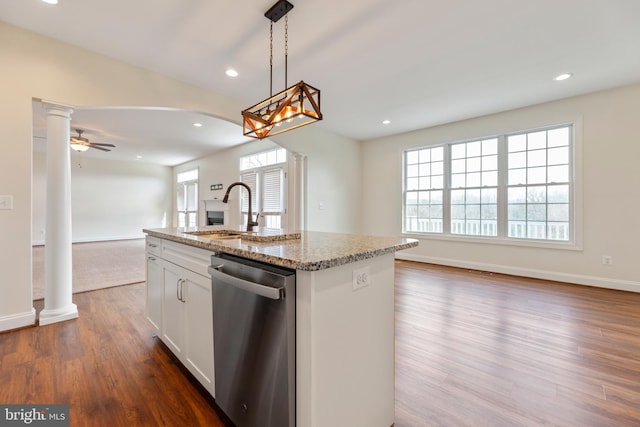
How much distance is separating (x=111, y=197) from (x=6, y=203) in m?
7.53

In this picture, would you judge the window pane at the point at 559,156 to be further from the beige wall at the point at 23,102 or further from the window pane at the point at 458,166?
the beige wall at the point at 23,102

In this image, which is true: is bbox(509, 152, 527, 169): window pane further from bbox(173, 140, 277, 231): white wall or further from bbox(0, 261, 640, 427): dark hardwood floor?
bbox(173, 140, 277, 231): white wall

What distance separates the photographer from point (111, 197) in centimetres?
881

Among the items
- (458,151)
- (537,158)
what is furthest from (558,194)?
(458,151)

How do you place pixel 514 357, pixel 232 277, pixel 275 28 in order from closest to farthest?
pixel 232 277 < pixel 514 357 < pixel 275 28

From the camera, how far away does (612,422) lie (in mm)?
1401

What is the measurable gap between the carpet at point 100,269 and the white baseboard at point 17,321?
100cm

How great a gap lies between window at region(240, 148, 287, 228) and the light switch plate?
3.92 meters

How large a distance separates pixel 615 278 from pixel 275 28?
→ 202 inches

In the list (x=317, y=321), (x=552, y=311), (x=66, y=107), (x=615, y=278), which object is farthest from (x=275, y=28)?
(x=615, y=278)

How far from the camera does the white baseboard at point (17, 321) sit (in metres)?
2.42

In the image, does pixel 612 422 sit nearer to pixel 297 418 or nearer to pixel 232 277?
pixel 297 418
